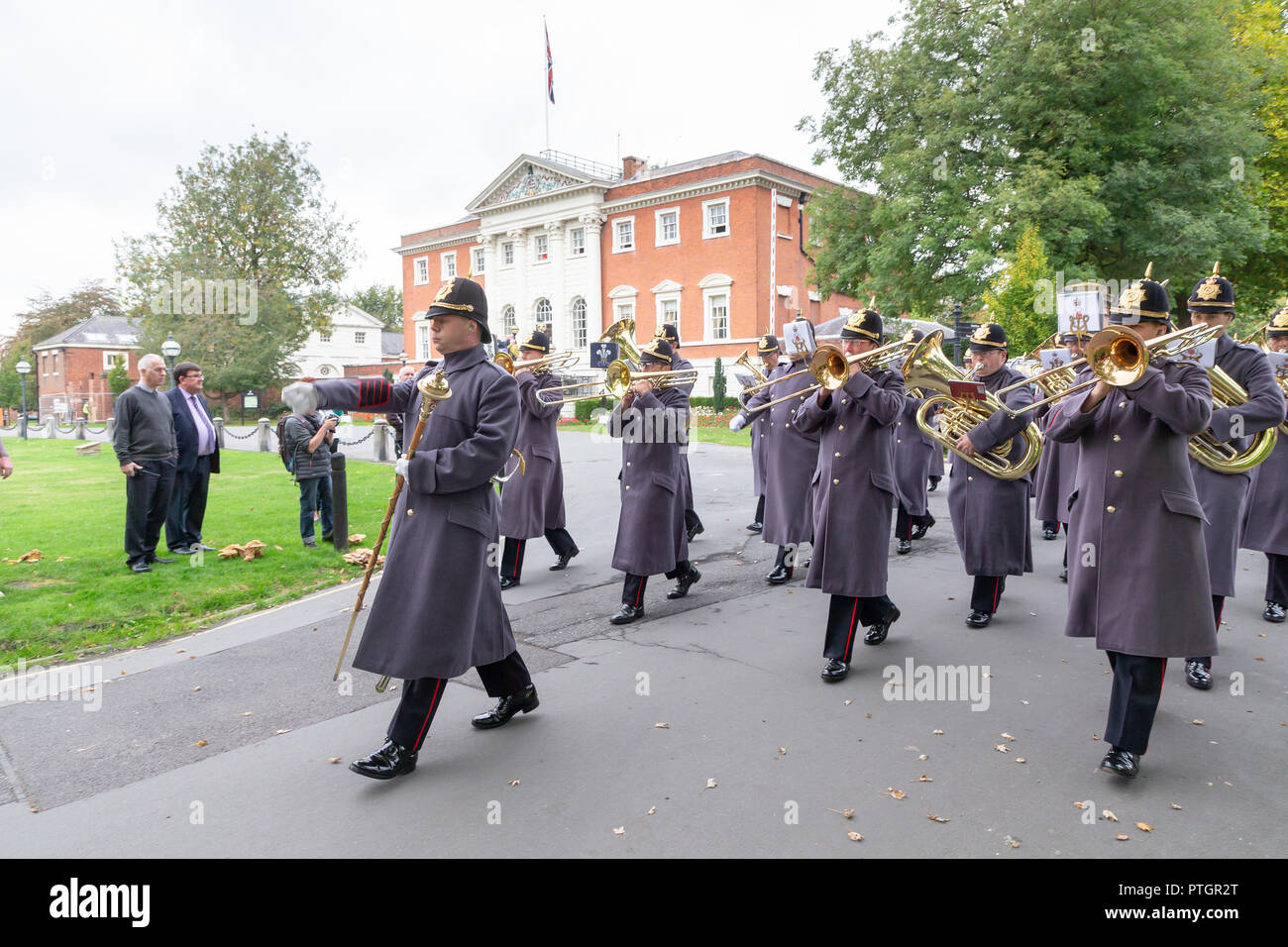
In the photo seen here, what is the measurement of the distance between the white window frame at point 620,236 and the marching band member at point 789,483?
37.3 m

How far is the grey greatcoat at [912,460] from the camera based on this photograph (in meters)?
9.88

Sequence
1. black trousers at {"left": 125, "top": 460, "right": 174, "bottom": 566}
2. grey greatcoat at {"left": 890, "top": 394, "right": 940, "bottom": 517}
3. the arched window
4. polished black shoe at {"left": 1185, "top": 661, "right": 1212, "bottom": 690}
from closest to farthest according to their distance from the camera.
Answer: polished black shoe at {"left": 1185, "top": 661, "right": 1212, "bottom": 690} → black trousers at {"left": 125, "top": 460, "right": 174, "bottom": 566} → grey greatcoat at {"left": 890, "top": 394, "right": 940, "bottom": 517} → the arched window

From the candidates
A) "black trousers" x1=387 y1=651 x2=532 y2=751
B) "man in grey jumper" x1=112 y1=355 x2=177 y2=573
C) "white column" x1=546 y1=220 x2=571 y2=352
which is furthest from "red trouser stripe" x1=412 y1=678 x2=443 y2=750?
"white column" x1=546 y1=220 x2=571 y2=352

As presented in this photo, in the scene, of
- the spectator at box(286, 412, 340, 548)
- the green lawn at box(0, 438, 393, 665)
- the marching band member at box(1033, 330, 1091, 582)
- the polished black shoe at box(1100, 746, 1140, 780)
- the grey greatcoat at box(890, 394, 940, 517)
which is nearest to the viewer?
the polished black shoe at box(1100, 746, 1140, 780)

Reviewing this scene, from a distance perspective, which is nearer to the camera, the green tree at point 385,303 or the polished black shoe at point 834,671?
the polished black shoe at point 834,671

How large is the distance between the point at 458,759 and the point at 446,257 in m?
53.5

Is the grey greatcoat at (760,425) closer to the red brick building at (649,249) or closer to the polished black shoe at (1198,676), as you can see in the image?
the polished black shoe at (1198,676)

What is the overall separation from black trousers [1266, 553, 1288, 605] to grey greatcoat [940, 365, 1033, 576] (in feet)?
6.15

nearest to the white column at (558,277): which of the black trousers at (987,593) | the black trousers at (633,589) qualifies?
the black trousers at (633,589)

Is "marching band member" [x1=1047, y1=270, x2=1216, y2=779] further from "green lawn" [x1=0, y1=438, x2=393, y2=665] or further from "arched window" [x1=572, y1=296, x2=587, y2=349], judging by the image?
"arched window" [x1=572, y1=296, x2=587, y2=349]

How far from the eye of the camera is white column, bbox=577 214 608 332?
4572 centimetres
